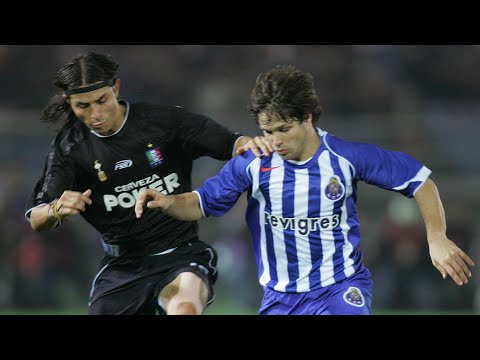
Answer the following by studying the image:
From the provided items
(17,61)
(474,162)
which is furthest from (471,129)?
(17,61)

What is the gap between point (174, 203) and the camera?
533cm

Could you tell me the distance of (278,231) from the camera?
547 cm

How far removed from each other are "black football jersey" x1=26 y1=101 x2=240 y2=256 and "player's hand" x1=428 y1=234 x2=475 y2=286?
166 cm

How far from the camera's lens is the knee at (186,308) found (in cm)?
533

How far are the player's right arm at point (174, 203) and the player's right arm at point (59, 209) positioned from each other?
1.12 ft

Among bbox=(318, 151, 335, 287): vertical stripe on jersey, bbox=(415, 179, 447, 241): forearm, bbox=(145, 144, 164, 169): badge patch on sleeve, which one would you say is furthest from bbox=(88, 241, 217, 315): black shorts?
bbox=(415, 179, 447, 241): forearm

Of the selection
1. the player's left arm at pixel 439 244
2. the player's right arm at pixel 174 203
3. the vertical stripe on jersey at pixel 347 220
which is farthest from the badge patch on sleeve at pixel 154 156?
the player's left arm at pixel 439 244

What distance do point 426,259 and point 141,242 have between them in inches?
285

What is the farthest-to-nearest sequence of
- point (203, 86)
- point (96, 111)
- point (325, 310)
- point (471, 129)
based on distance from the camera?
1. point (203, 86)
2. point (471, 129)
3. point (96, 111)
4. point (325, 310)

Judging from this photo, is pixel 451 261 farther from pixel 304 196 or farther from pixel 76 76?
pixel 76 76

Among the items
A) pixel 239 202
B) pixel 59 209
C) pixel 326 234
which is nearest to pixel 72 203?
pixel 59 209

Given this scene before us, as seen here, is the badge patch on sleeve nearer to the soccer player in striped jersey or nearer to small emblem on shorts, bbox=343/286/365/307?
the soccer player in striped jersey

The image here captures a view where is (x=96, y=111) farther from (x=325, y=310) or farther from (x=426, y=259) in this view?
(x=426, y=259)

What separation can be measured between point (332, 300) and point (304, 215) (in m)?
0.56
